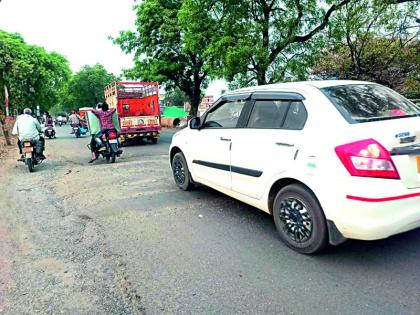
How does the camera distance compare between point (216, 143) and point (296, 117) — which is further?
point (216, 143)

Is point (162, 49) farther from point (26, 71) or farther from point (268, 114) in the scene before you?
point (268, 114)

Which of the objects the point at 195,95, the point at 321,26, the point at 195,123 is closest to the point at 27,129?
the point at 195,123

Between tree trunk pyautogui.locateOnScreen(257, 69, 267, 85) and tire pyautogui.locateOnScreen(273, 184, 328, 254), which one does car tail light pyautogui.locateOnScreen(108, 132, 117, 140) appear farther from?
tree trunk pyautogui.locateOnScreen(257, 69, 267, 85)

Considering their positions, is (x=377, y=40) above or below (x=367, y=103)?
above

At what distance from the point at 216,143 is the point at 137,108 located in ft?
40.2

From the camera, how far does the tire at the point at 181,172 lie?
19.1 ft

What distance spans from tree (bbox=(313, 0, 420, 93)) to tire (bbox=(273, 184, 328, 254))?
30.4 ft

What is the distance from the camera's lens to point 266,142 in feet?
12.5

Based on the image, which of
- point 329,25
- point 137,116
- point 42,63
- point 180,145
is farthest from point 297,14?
point 42,63

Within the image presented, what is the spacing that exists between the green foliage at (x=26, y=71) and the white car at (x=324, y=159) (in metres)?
28.7

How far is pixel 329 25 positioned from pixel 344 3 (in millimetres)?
1241

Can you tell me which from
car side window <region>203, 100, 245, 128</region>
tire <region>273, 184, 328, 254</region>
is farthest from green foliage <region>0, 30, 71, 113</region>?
tire <region>273, 184, 328, 254</region>

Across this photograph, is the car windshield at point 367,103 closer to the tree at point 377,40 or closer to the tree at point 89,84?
Result: the tree at point 377,40

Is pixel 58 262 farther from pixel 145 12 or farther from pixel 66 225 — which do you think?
pixel 145 12
